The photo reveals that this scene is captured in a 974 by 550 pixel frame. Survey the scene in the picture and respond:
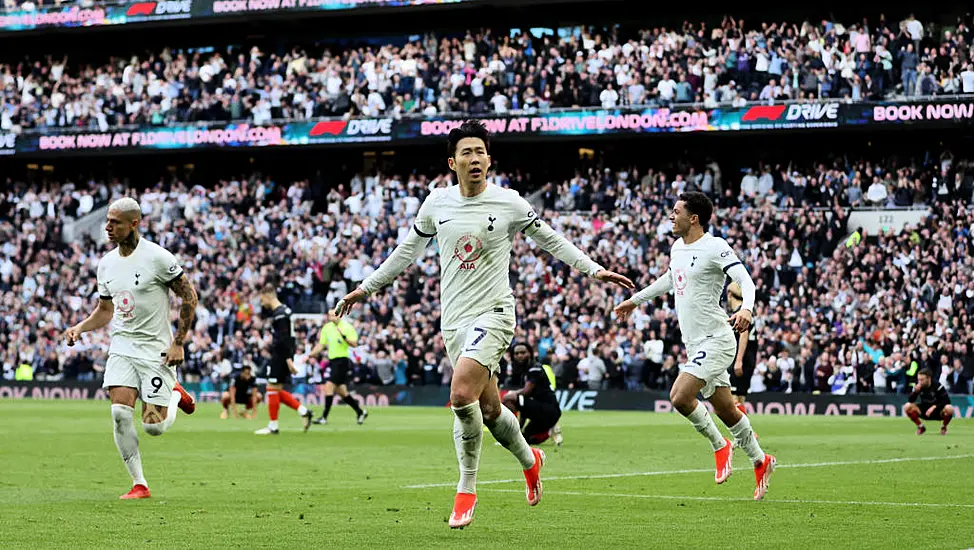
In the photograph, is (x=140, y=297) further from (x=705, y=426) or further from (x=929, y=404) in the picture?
(x=929, y=404)

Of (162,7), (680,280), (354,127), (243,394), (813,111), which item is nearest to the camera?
(680,280)

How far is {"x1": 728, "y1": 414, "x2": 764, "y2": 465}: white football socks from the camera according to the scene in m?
12.9

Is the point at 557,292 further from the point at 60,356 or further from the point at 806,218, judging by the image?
the point at 60,356

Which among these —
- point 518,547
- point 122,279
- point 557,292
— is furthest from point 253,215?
point 518,547

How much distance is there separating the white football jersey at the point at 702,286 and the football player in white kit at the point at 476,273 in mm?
2975

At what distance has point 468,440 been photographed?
10.5m

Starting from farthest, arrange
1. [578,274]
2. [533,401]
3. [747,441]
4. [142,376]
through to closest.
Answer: [578,274], [533,401], [747,441], [142,376]

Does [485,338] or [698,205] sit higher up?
[698,205]

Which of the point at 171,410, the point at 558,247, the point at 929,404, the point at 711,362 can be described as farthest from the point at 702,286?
the point at 929,404

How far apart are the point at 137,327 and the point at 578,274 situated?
27.9m

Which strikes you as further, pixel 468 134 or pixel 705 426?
pixel 705 426

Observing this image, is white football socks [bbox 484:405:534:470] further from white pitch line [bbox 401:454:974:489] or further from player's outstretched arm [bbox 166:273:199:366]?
white pitch line [bbox 401:454:974:489]

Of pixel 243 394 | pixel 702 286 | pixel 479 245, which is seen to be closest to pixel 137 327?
pixel 479 245

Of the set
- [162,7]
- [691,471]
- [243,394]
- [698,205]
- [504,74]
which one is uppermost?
[162,7]
